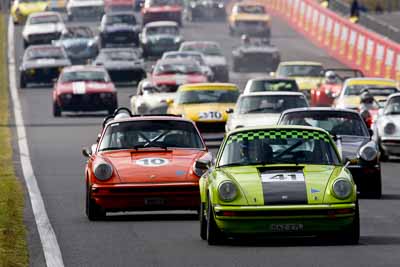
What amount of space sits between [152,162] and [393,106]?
1250 cm

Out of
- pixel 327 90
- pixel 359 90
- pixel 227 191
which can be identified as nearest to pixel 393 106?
pixel 359 90

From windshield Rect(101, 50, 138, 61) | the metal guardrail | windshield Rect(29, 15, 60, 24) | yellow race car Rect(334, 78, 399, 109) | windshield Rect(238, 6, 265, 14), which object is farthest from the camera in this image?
windshield Rect(238, 6, 265, 14)

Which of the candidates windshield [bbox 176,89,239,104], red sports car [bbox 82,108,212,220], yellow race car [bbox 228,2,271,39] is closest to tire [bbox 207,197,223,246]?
red sports car [bbox 82,108,212,220]

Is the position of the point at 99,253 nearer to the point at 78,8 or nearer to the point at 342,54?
the point at 342,54

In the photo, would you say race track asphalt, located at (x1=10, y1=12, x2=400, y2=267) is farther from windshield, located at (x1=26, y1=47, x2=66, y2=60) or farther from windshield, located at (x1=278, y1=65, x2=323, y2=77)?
windshield, located at (x1=26, y1=47, x2=66, y2=60)

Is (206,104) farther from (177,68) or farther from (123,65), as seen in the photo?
(123,65)

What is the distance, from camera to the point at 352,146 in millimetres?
22594

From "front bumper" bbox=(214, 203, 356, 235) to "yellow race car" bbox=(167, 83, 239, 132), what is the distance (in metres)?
19.1

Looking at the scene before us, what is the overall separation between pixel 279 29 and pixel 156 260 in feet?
224

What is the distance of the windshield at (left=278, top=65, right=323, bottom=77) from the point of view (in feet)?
157

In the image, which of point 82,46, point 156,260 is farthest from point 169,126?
point 82,46

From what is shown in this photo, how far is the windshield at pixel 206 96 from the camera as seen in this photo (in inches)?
1390

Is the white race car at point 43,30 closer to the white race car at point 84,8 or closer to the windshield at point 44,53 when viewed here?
the windshield at point 44,53

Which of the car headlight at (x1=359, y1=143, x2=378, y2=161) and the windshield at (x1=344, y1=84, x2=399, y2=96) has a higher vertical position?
the car headlight at (x1=359, y1=143, x2=378, y2=161)
